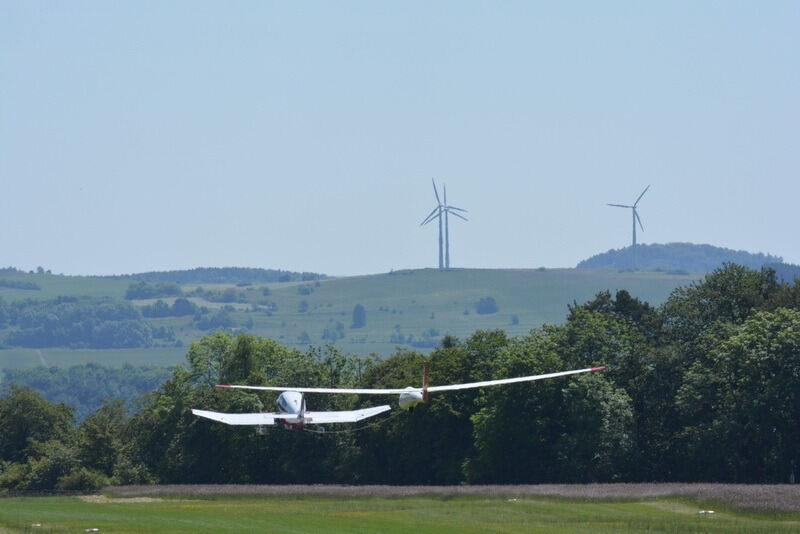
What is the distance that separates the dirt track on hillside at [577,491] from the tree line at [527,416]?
13906 millimetres

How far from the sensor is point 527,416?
114m

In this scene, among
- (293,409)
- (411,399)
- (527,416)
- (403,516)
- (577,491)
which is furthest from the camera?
(527,416)

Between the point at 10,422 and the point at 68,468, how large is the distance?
17.5m

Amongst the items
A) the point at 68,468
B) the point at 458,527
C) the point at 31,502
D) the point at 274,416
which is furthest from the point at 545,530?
the point at 68,468

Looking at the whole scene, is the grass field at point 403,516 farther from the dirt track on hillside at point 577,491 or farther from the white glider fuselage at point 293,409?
the white glider fuselage at point 293,409

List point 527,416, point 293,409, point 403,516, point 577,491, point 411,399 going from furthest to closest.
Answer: point 527,416 → point 293,409 → point 577,491 → point 403,516 → point 411,399

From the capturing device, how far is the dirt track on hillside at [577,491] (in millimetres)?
80938

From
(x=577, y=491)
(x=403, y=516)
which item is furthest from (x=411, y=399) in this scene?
(x=577, y=491)

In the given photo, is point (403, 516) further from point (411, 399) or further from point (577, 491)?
point (577, 491)

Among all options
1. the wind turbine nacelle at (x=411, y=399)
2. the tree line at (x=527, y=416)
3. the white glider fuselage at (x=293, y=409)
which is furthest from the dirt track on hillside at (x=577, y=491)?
the wind turbine nacelle at (x=411, y=399)

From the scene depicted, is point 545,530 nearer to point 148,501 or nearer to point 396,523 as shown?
point 396,523

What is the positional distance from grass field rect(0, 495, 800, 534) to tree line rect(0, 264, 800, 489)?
68.2 ft

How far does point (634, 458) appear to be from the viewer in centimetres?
11219

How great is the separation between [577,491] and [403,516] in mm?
16434
